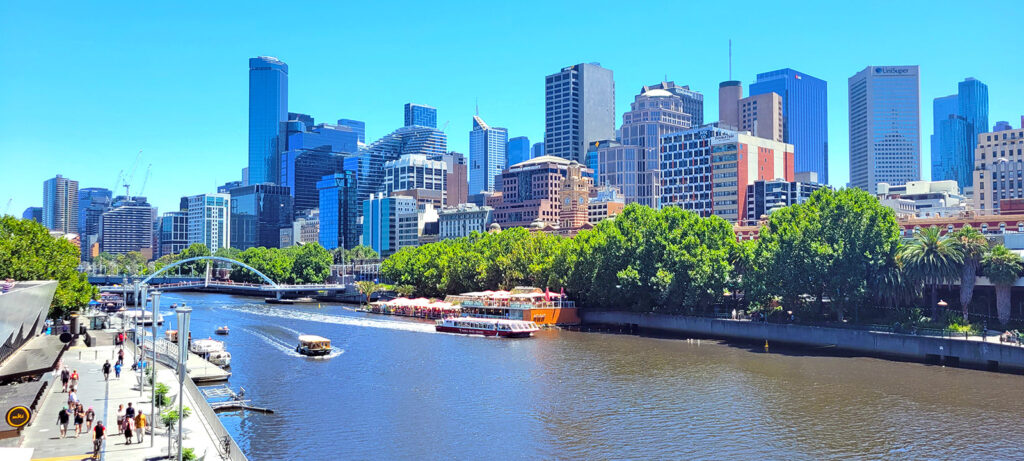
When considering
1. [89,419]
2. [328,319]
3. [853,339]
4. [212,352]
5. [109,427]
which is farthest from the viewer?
[328,319]

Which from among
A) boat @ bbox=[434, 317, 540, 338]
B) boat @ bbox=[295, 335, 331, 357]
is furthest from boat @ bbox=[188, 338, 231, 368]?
boat @ bbox=[434, 317, 540, 338]

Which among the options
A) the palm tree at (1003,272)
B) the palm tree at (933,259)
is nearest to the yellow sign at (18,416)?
the palm tree at (933,259)

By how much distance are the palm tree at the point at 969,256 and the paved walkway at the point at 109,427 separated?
254 feet

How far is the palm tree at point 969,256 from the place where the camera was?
87125 mm

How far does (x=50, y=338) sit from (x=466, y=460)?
50.8 metres

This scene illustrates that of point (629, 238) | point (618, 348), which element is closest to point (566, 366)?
point (618, 348)

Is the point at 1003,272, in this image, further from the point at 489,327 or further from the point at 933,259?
the point at 489,327

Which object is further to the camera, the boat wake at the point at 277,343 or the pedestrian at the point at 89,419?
the boat wake at the point at 277,343

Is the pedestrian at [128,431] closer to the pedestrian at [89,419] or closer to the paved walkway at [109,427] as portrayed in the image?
the paved walkway at [109,427]

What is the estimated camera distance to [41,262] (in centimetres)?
8856

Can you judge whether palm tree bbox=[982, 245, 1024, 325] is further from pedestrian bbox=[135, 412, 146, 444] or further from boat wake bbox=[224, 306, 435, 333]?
pedestrian bbox=[135, 412, 146, 444]

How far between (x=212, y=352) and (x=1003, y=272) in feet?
263

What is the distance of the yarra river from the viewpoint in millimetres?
49938

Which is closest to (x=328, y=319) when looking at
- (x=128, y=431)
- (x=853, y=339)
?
(x=853, y=339)
